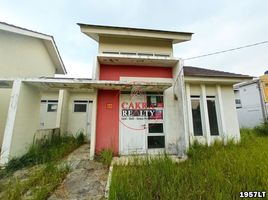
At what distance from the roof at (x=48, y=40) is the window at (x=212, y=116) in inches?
387

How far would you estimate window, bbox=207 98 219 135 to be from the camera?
20.5ft

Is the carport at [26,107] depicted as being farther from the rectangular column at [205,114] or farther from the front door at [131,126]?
the rectangular column at [205,114]

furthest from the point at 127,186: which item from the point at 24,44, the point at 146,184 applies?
the point at 24,44

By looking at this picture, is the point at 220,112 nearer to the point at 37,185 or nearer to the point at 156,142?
the point at 156,142

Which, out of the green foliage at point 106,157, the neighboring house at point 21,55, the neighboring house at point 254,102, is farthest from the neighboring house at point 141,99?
the neighboring house at point 254,102

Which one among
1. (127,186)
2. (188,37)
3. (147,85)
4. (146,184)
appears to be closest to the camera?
(127,186)

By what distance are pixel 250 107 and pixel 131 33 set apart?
11997mm

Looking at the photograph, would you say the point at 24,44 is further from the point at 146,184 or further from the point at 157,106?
the point at 146,184

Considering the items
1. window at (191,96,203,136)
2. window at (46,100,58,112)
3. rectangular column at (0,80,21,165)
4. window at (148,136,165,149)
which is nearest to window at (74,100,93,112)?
window at (46,100,58,112)

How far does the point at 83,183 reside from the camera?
127 inches

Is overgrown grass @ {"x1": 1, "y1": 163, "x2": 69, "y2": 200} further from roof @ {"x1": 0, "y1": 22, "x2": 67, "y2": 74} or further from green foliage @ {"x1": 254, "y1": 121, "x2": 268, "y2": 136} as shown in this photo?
green foliage @ {"x1": 254, "y1": 121, "x2": 268, "y2": 136}

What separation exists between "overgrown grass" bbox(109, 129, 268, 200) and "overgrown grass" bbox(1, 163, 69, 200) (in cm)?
137

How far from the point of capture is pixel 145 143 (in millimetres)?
5590

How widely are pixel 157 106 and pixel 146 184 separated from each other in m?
3.53
